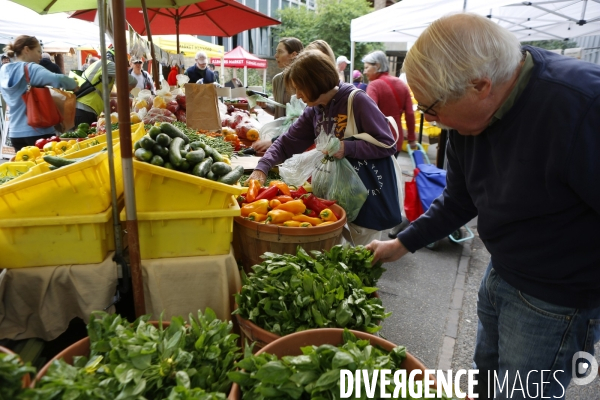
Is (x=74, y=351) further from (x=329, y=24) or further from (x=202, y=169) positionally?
(x=329, y=24)

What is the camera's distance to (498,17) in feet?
34.4

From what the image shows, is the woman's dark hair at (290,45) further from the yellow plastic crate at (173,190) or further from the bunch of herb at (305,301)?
the bunch of herb at (305,301)

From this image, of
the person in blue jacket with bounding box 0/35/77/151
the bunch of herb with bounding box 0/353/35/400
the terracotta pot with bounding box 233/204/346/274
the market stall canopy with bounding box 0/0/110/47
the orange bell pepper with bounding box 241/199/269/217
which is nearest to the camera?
the bunch of herb with bounding box 0/353/35/400

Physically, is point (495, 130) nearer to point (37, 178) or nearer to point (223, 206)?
point (223, 206)

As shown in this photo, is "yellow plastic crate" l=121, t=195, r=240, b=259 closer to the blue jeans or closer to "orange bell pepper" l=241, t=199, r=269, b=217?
"orange bell pepper" l=241, t=199, r=269, b=217

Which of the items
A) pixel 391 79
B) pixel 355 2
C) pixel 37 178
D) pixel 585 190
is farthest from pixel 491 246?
pixel 355 2

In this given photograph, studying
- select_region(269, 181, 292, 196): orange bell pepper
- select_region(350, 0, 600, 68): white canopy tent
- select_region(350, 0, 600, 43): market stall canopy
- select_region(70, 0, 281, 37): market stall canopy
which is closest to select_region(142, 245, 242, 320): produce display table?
select_region(269, 181, 292, 196): orange bell pepper

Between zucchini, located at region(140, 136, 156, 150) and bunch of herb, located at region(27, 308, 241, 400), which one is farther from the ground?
zucchini, located at region(140, 136, 156, 150)

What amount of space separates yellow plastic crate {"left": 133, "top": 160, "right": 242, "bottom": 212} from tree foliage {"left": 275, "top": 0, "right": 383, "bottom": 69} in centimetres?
3288

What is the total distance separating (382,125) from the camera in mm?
2994

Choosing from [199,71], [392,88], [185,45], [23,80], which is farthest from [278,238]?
[185,45]

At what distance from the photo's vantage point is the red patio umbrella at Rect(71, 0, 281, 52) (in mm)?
7404

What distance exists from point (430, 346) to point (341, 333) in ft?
7.57

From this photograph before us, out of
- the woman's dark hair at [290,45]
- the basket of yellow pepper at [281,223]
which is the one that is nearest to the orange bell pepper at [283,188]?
the basket of yellow pepper at [281,223]
